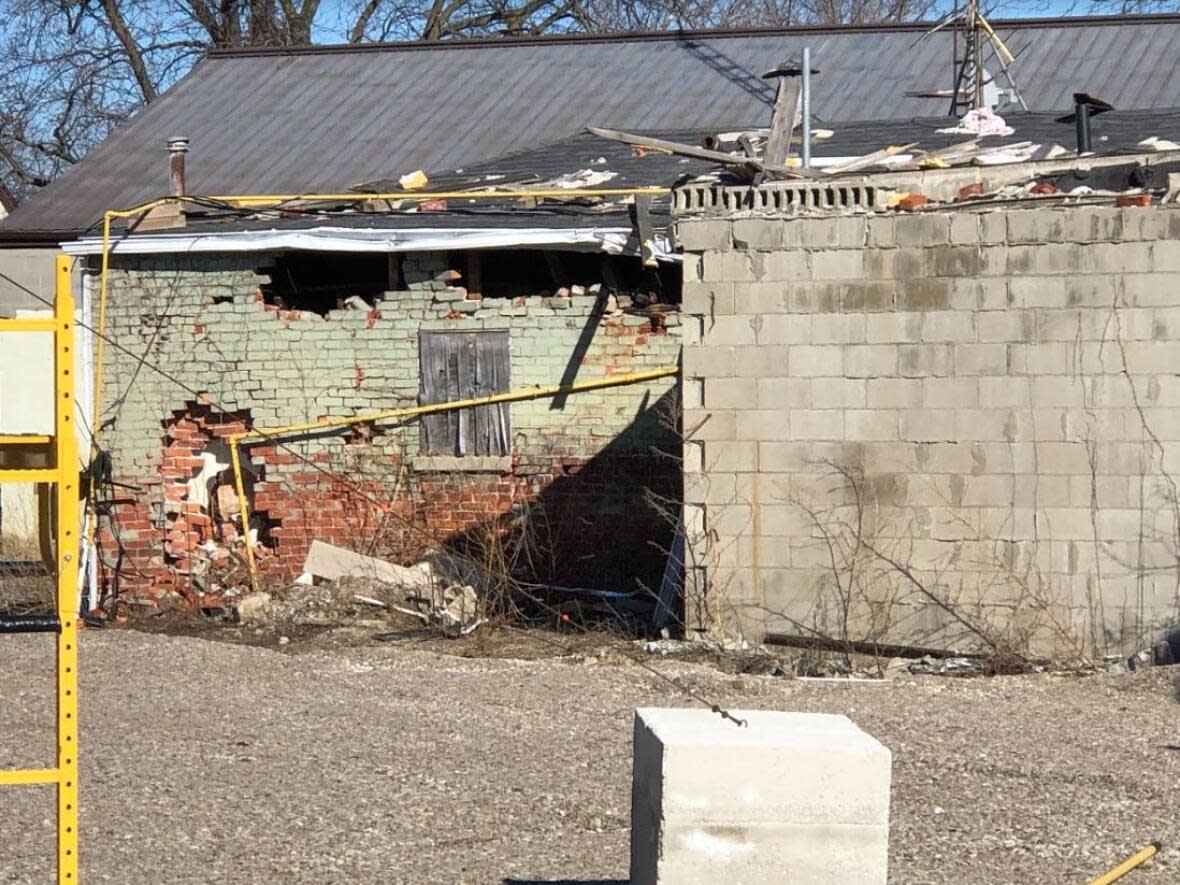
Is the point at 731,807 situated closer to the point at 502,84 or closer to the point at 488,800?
the point at 488,800

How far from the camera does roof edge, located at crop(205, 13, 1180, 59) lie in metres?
21.7

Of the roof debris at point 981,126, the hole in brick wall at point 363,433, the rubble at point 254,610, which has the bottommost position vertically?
the rubble at point 254,610

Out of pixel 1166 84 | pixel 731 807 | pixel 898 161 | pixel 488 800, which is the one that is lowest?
pixel 488 800

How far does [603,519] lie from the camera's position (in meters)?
14.0

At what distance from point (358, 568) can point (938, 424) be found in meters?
4.88

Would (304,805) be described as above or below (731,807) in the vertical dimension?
below

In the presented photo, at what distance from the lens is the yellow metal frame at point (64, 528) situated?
477 centimetres

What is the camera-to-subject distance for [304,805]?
7320 millimetres

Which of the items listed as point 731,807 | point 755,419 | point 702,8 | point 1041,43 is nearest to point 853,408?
point 755,419

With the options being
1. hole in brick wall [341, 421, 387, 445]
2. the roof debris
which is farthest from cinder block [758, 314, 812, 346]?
the roof debris

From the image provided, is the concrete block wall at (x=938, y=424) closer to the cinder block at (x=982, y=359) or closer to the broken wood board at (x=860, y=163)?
the cinder block at (x=982, y=359)

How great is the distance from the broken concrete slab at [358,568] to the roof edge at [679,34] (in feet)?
37.3

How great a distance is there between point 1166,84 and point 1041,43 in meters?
2.29

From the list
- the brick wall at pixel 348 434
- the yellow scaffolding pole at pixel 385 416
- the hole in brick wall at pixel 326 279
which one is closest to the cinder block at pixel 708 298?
the yellow scaffolding pole at pixel 385 416
